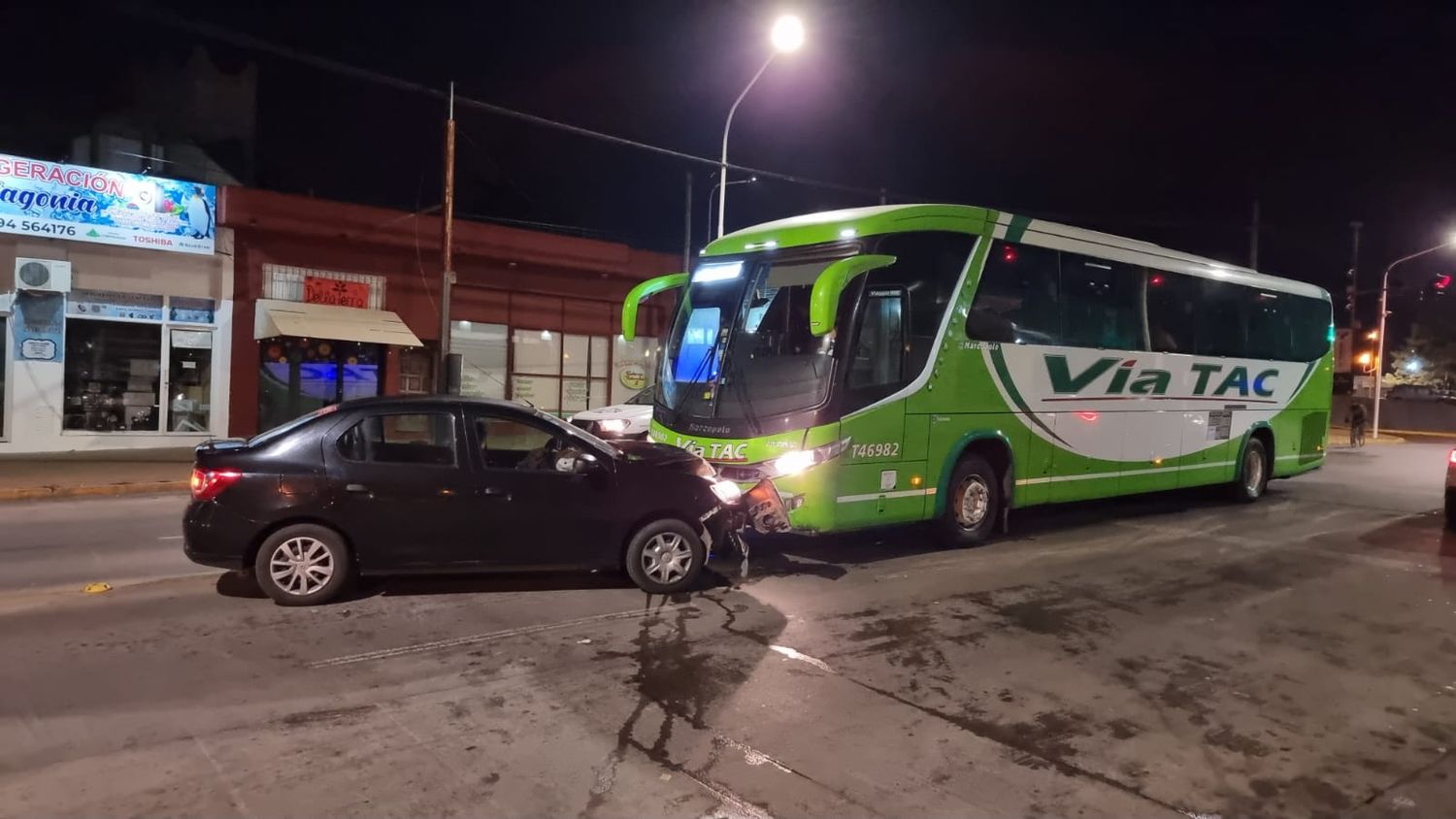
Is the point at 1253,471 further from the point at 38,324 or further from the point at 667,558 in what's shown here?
the point at 38,324

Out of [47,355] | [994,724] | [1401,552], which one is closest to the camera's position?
[994,724]

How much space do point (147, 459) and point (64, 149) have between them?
12575mm

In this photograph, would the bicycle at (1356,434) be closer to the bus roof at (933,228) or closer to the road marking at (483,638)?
the bus roof at (933,228)

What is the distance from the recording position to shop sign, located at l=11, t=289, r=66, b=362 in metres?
17.0

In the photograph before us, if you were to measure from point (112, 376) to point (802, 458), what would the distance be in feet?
53.1

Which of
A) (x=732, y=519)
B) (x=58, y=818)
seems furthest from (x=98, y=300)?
(x=58, y=818)

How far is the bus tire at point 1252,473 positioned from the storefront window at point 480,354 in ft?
53.2

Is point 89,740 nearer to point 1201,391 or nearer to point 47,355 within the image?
point 1201,391

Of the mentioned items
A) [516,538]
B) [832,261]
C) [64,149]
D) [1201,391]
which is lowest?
[516,538]

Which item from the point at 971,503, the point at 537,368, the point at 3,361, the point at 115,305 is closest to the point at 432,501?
the point at 971,503

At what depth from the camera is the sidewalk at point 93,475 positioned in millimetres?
12859

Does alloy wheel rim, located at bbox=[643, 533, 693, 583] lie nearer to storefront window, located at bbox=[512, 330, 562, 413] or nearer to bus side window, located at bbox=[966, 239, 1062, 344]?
bus side window, located at bbox=[966, 239, 1062, 344]

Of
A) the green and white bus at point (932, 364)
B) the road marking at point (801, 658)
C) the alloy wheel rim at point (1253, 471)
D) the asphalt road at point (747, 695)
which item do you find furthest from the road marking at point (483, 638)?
the alloy wheel rim at point (1253, 471)

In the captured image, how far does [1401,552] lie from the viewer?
1038 cm
